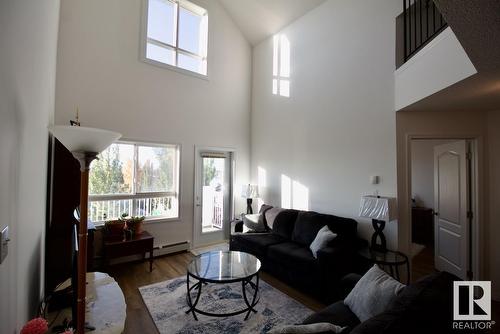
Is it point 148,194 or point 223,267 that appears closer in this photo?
point 223,267

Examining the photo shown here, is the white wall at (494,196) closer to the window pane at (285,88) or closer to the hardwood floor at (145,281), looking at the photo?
the hardwood floor at (145,281)

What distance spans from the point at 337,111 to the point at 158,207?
355 cm

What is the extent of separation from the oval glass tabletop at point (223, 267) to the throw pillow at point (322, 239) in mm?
766

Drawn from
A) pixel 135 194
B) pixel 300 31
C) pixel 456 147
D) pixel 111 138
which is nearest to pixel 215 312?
pixel 111 138

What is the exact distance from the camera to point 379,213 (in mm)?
3020

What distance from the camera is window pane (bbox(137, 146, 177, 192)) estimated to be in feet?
14.2

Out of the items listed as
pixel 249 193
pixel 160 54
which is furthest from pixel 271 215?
pixel 160 54

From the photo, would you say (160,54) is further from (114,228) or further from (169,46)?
(114,228)

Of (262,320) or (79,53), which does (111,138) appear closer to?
(262,320)

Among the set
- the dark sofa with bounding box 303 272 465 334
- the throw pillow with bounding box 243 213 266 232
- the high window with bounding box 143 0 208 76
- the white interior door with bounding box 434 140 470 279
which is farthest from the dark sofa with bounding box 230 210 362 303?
the high window with bounding box 143 0 208 76

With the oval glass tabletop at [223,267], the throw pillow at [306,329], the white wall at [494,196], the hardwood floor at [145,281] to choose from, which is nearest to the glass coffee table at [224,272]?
the oval glass tabletop at [223,267]

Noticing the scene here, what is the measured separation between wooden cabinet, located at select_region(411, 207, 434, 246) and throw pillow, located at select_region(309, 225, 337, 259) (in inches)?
123

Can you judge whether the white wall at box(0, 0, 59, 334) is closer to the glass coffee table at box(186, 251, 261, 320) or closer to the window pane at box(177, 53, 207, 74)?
the glass coffee table at box(186, 251, 261, 320)

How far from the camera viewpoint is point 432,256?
435 cm
